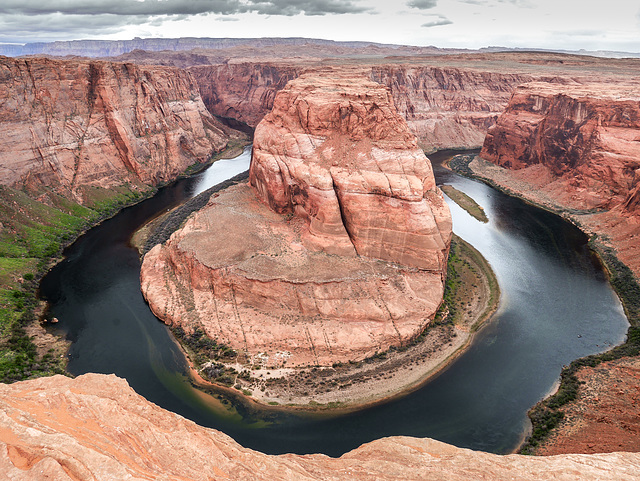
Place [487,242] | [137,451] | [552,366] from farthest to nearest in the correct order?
[487,242]
[552,366]
[137,451]

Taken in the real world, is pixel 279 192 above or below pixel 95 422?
above

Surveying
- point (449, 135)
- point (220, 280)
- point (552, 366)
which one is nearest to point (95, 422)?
point (220, 280)

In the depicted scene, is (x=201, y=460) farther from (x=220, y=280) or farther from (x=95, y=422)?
(x=220, y=280)

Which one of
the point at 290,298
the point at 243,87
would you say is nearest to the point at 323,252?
the point at 290,298

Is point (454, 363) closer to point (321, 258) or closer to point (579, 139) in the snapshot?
point (321, 258)

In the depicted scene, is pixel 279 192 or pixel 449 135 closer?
pixel 279 192

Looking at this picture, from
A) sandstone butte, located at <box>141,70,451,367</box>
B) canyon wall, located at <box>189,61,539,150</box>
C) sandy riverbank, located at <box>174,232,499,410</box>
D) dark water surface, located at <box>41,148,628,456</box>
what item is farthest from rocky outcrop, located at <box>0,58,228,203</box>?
canyon wall, located at <box>189,61,539,150</box>
